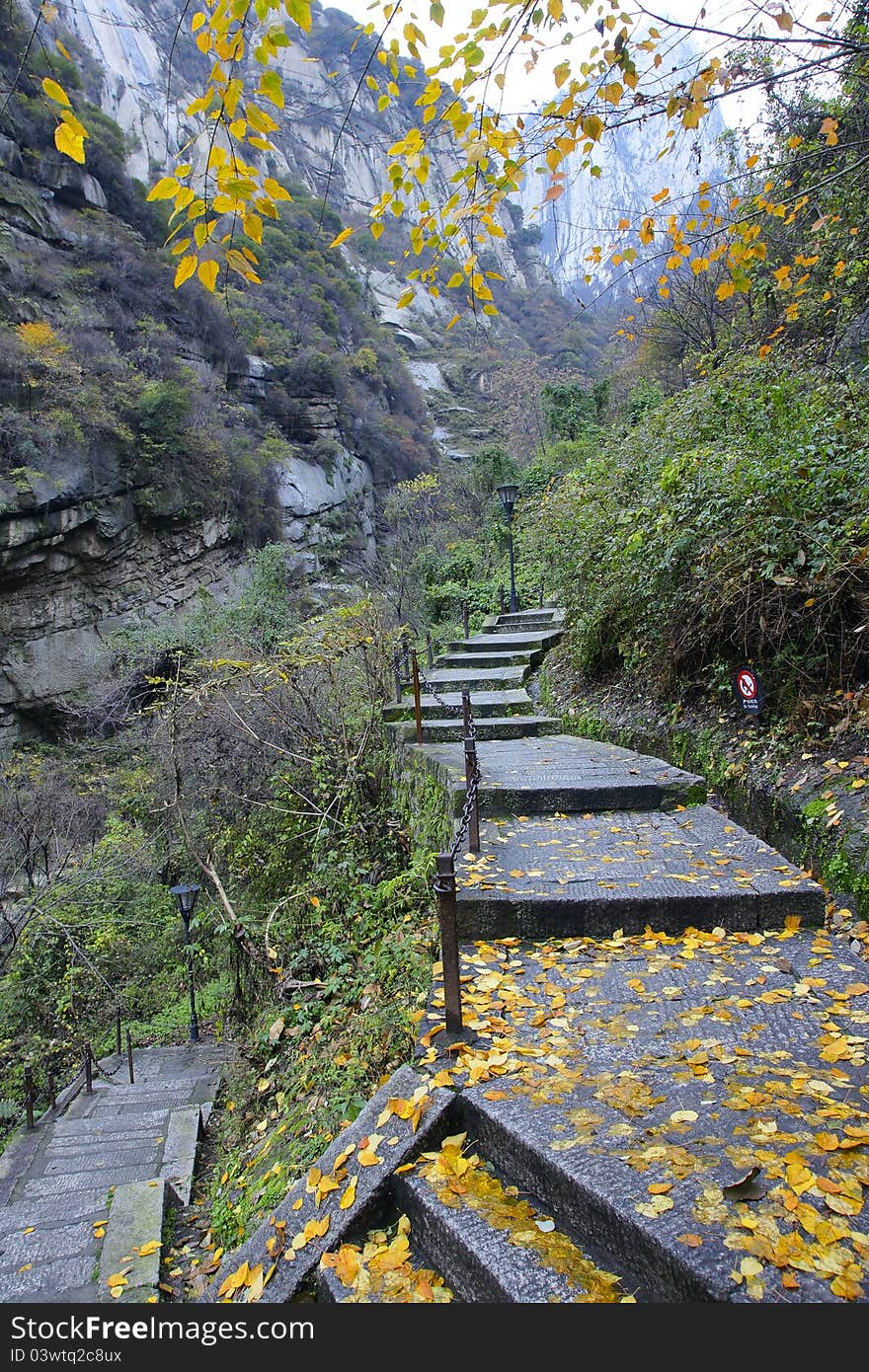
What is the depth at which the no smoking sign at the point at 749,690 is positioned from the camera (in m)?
4.29

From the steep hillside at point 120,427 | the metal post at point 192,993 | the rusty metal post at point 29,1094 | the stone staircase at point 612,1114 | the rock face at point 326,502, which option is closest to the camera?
the stone staircase at point 612,1114

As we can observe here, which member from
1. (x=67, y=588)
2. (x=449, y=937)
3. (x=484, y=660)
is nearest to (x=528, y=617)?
(x=484, y=660)

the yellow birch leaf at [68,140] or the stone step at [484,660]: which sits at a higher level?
the yellow birch leaf at [68,140]

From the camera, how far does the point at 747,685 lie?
4.34 metres

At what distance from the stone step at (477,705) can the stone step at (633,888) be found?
309cm

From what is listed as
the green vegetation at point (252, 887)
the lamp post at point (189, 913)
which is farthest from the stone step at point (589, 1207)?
the lamp post at point (189, 913)

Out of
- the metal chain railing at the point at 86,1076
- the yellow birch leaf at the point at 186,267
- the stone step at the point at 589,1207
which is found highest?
the yellow birch leaf at the point at 186,267

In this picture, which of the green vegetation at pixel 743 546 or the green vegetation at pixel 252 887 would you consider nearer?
the green vegetation at pixel 252 887

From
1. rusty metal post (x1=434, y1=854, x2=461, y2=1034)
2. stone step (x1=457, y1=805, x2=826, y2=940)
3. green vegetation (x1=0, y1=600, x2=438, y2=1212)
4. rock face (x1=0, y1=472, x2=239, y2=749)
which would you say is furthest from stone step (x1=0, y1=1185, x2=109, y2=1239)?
rock face (x1=0, y1=472, x2=239, y2=749)

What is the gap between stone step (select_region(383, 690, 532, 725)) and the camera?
7.17 m

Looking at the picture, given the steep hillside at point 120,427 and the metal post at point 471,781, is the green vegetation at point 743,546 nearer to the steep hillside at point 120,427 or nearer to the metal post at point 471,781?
the metal post at point 471,781

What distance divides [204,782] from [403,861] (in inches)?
190

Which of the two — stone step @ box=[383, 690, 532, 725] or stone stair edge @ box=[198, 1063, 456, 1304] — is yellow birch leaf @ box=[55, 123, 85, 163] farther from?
stone step @ box=[383, 690, 532, 725]

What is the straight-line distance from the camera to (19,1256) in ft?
14.8
